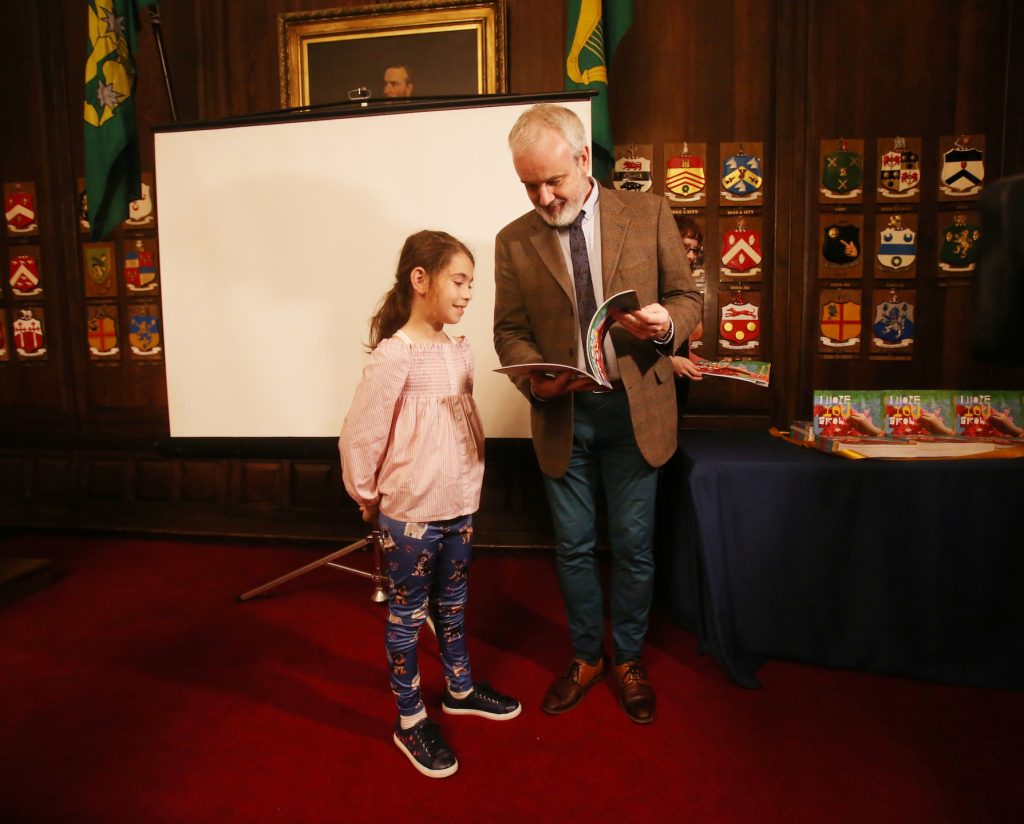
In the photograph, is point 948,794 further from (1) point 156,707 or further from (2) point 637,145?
(2) point 637,145

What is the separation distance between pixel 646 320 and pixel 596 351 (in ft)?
0.46

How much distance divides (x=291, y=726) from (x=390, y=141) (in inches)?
79.0

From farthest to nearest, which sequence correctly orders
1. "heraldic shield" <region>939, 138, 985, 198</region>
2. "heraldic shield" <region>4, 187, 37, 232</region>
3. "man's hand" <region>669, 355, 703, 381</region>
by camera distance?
"heraldic shield" <region>4, 187, 37, 232</region> → "heraldic shield" <region>939, 138, 985, 198</region> → "man's hand" <region>669, 355, 703, 381</region>

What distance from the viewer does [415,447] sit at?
1.52m

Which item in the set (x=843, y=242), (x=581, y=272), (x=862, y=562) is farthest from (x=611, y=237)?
(x=843, y=242)

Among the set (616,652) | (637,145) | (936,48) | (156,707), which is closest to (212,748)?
(156,707)

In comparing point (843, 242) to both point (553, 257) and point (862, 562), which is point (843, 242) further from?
point (553, 257)

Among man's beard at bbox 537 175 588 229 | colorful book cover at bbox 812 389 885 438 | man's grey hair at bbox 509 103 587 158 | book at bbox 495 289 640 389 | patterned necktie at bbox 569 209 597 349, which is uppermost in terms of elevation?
man's grey hair at bbox 509 103 587 158

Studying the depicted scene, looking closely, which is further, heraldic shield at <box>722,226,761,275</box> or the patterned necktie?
heraldic shield at <box>722,226,761,275</box>

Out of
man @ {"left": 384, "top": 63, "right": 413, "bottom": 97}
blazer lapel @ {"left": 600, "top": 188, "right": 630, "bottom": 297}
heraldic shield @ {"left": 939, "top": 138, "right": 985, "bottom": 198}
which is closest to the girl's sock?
blazer lapel @ {"left": 600, "top": 188, "right": 630, "bottom": 297}

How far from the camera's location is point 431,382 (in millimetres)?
1540

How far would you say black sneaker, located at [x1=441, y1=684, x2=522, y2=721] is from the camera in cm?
176

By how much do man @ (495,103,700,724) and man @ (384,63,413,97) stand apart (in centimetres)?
190

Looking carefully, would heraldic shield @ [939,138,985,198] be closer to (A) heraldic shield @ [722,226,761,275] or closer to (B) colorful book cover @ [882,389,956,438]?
(A) heraldic shield @ [722,226,761,275]
